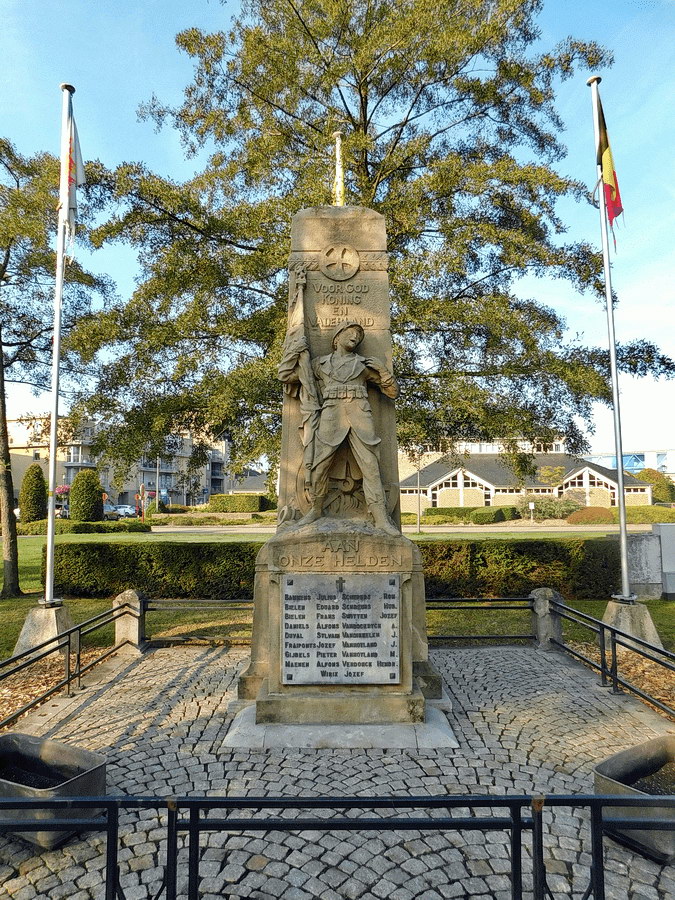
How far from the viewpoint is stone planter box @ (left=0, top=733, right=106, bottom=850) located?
3461 mm

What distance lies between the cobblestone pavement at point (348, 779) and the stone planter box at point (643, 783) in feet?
0.31

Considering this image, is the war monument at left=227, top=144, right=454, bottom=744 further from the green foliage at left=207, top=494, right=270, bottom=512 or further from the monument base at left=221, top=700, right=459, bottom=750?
the green foliage at left=207, top=494, right=270, bottom=512

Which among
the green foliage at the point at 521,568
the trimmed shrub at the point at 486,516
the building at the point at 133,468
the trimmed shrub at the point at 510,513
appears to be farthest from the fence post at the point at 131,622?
the trimmed shrub at the point at 510,513

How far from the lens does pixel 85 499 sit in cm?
3419

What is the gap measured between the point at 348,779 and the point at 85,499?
111 feet

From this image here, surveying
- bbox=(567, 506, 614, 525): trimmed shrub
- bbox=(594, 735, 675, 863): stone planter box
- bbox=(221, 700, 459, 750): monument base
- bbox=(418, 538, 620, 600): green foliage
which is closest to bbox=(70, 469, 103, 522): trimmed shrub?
bbox=(418, 538, 620, 600): green foliage

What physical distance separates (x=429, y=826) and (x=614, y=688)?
16.4ft

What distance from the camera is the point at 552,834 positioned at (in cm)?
353

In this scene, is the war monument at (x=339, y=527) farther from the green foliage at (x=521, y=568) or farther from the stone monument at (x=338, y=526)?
the green foliage at (x=521, y=568)

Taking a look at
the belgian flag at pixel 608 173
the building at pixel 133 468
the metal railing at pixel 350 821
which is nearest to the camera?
the metal railing at pixel 350 821

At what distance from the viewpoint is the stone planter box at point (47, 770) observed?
136 inches

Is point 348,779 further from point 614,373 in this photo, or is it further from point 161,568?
point 161,568

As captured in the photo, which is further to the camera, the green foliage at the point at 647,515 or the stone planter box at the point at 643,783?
the green foliage at the point at 647,515

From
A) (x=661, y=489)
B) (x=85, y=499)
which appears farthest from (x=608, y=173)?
(x=661, y=489)
